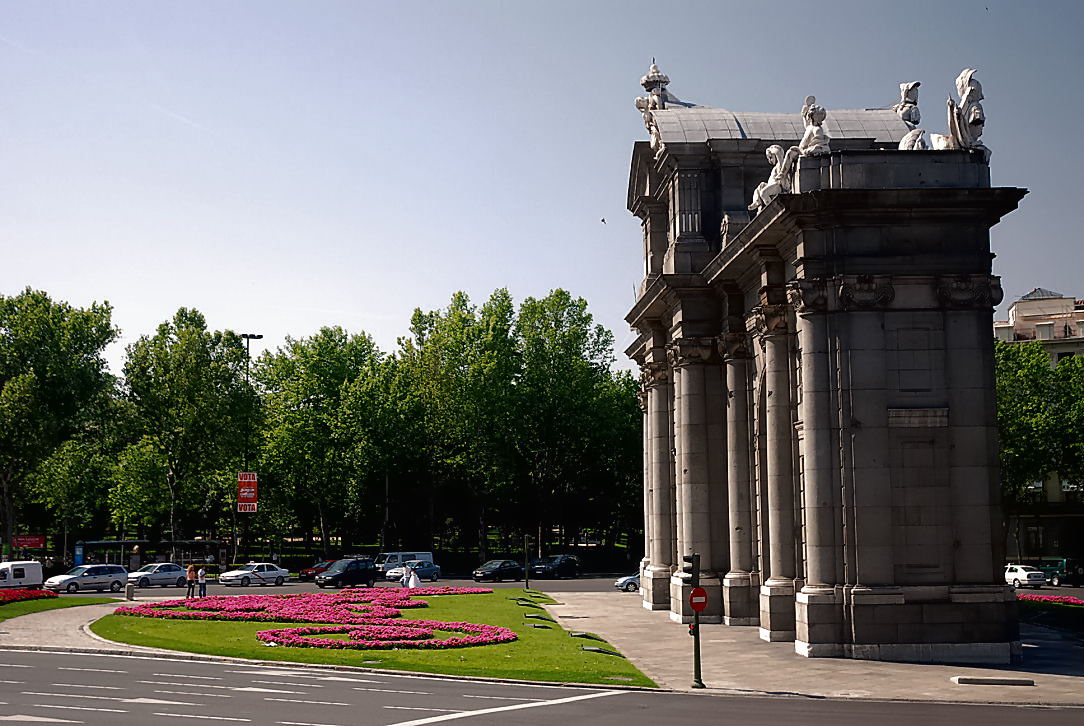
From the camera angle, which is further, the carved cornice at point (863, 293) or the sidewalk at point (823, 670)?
the carved cornice at point (863, 293)

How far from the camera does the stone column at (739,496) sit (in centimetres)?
4188

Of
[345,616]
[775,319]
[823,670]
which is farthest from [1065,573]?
[823,670]

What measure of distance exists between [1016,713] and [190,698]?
58.0 ft

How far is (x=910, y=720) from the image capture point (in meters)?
22.2

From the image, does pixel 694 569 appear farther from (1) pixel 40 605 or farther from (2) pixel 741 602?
(1) pixel 40 605

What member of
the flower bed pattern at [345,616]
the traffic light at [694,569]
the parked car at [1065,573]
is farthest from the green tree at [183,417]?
the traffic light at [694,569]

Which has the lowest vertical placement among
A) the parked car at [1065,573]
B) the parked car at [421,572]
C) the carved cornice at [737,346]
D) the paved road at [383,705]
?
the parked car at [1065,573]

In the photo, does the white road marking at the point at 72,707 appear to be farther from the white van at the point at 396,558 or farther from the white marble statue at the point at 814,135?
the white van at the point at 396,558

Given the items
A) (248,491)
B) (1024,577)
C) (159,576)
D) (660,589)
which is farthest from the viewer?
(1024,577)

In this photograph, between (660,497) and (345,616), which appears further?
(660,497)

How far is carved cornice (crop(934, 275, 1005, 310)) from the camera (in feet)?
110

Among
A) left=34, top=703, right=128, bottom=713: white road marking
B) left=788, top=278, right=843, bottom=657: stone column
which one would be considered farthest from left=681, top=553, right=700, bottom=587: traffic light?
left=34, top=703, right=128, bottom=713: white road marking

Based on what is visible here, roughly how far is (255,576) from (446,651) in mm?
42552

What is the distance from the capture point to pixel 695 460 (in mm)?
45188
